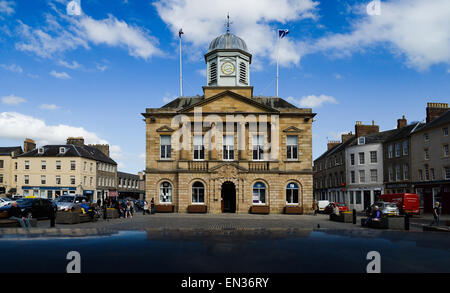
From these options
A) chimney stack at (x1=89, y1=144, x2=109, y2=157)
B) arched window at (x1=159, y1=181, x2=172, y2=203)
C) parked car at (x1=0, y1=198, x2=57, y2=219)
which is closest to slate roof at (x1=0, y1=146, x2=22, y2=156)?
chimney stack at (x1=89, y1=144, x2=109, y2=157)

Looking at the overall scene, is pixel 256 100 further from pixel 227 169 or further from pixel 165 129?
pixel 165 129

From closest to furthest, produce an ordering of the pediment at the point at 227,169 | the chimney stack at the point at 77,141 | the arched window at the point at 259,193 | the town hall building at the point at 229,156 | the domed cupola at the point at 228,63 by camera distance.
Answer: the pediment at the point at 227,169, the town hall building at the point at 229,156, the arched window at the point at 259,193, the domed cupola at the point at 228,63, the chimney stack at the point at 77,141

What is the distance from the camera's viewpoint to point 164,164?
37.1 m

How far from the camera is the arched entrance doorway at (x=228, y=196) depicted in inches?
1484

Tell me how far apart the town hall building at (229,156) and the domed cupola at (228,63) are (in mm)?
4358

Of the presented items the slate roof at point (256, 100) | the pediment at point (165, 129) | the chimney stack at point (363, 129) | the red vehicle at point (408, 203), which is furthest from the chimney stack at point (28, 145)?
the red vehicle at point (408, 203)

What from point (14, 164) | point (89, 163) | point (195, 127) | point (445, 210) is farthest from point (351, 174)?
point (14, 164)

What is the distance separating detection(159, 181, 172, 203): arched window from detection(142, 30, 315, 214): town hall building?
100 millimetres

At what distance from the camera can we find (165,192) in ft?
121

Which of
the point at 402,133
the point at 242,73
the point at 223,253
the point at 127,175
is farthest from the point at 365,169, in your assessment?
the point at 127,175

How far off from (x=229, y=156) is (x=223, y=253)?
29.1m

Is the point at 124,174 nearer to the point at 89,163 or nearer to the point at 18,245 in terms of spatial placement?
the point at 89,163

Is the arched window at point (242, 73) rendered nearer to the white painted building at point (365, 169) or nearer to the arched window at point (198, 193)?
the arched window at point (198, 193)

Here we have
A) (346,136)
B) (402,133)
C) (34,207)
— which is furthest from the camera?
(346,136)
